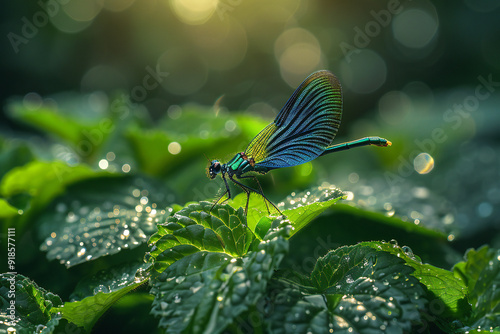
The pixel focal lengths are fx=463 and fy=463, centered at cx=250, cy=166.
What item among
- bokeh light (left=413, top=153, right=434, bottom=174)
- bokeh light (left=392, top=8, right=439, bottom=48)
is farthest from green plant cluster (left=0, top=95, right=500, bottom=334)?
bokeh light (left=392, top=8, right=439, bottom=48)

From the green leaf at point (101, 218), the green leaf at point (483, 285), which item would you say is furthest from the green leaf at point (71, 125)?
the green leaf at point (483, 285)

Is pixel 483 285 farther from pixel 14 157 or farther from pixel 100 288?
pixel 14 157

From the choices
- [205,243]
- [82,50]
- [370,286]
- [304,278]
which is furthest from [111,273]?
[82,50]

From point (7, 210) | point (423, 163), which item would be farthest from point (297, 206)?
point (423, 163)

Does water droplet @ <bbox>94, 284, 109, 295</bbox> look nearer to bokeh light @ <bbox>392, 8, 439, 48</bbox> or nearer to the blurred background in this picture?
the blurred background

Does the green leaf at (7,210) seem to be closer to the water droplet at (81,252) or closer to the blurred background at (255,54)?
the water droplet at (81,252)

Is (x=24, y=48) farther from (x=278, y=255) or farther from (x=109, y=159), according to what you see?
(x=278, y=255)
